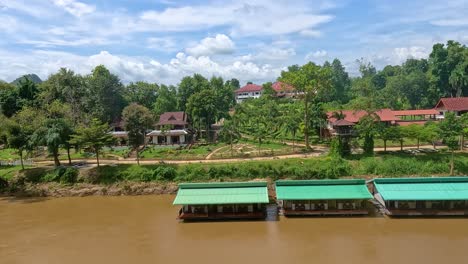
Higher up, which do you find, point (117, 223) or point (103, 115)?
point (103, 115)

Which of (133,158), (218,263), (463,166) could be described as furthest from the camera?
(133,158)

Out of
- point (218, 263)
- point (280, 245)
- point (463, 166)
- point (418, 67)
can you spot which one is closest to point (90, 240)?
point (218, 263)

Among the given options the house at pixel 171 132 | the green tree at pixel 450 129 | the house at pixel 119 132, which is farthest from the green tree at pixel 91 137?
the green tree at pixel 450 129

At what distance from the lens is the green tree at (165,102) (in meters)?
67.4

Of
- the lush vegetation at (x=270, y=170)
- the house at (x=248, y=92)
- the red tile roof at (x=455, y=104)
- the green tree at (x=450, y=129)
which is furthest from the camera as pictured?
the house at (x=248, y=92)

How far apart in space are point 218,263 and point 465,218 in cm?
1853

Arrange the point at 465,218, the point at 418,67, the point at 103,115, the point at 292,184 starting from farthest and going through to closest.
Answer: the point at 418,67, the point at 103,115, the point at 292,184, the point at 465,218

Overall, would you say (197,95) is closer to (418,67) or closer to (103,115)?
(103,115)

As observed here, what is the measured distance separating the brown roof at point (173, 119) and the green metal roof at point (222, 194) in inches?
1147

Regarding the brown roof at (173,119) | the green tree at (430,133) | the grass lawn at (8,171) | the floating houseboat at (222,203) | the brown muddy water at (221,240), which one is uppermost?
the brown roof at (173,119)

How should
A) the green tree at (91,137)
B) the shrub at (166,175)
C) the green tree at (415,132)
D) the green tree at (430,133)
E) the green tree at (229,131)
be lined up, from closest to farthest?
the shrub at (166,175), the green tree at (91,137), the green tree at (430,133), the green tree at (415,132), the green tree at (229,131)

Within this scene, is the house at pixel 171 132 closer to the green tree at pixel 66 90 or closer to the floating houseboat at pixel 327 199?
the green tree at pixel 66 90

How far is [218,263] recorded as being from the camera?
63.6ft

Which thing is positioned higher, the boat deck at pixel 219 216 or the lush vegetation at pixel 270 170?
the lush vegetation at pixel 270 170
